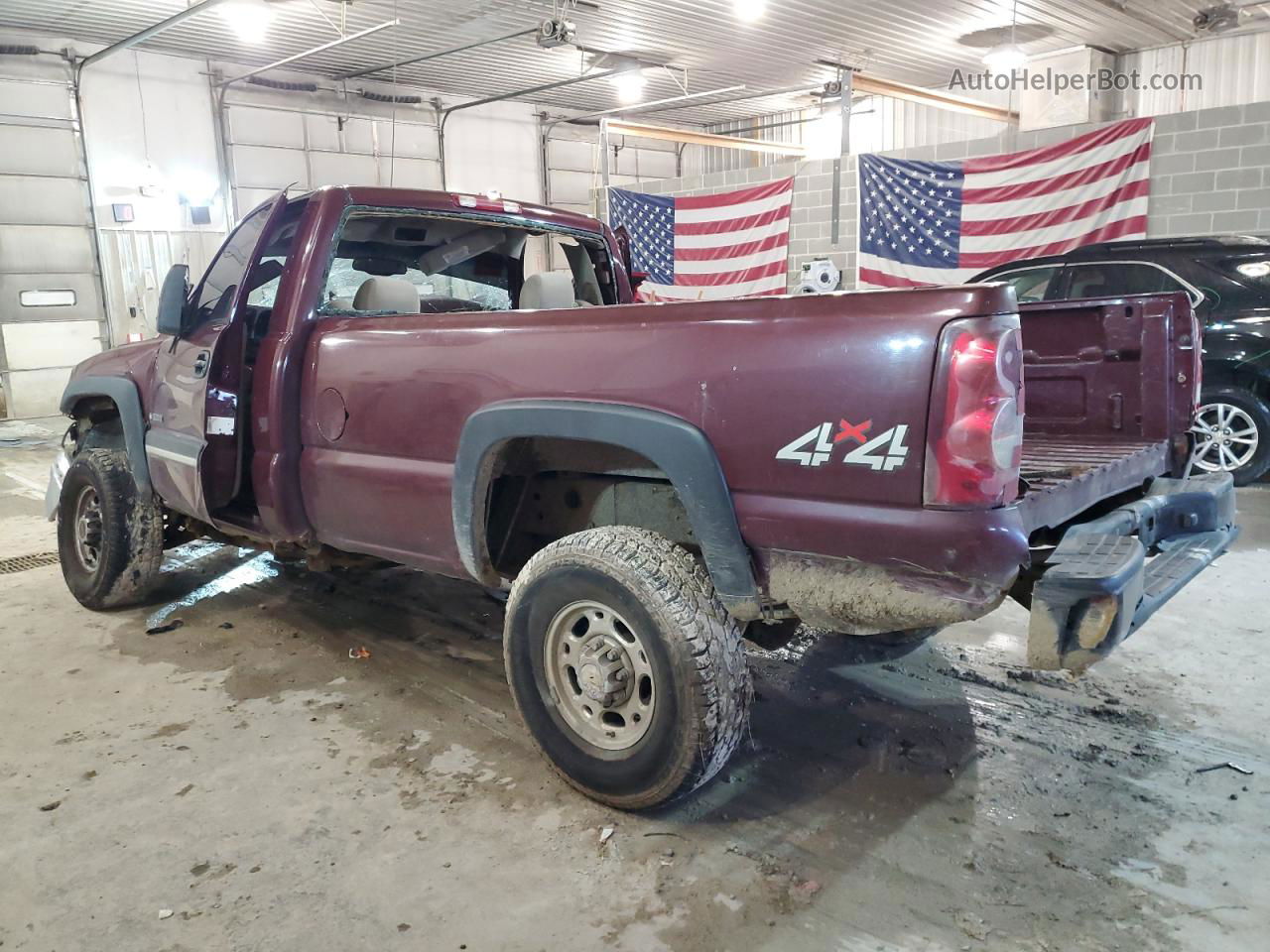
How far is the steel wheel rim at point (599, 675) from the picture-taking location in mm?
2709

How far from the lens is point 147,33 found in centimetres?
1267

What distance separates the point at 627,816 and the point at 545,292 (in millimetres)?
2342

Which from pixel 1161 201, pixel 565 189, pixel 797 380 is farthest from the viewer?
pixel 565 189

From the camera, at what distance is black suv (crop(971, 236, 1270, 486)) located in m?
6.95

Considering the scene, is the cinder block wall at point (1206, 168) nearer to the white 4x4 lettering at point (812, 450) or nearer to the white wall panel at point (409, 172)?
the white 4x4 lettering at point (812, 450)

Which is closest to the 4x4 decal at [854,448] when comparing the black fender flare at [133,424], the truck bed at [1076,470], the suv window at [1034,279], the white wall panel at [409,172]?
the truck bed at [1076,470]

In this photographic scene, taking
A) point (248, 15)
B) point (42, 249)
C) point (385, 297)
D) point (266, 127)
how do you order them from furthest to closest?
point (266, 127) < point (42, 249) < point (248, 15) < point (385, 297)

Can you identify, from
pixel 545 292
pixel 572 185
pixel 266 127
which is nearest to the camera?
pixel 545 292

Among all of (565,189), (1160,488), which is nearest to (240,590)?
(1160,488)

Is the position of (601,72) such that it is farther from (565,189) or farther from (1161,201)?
(1161,201)

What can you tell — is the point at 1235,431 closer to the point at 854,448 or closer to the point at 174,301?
the point at 854,448

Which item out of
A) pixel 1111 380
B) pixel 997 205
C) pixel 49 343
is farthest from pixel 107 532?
pixel 49 343

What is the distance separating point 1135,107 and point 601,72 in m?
8.72

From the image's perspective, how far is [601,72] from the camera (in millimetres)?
16406
